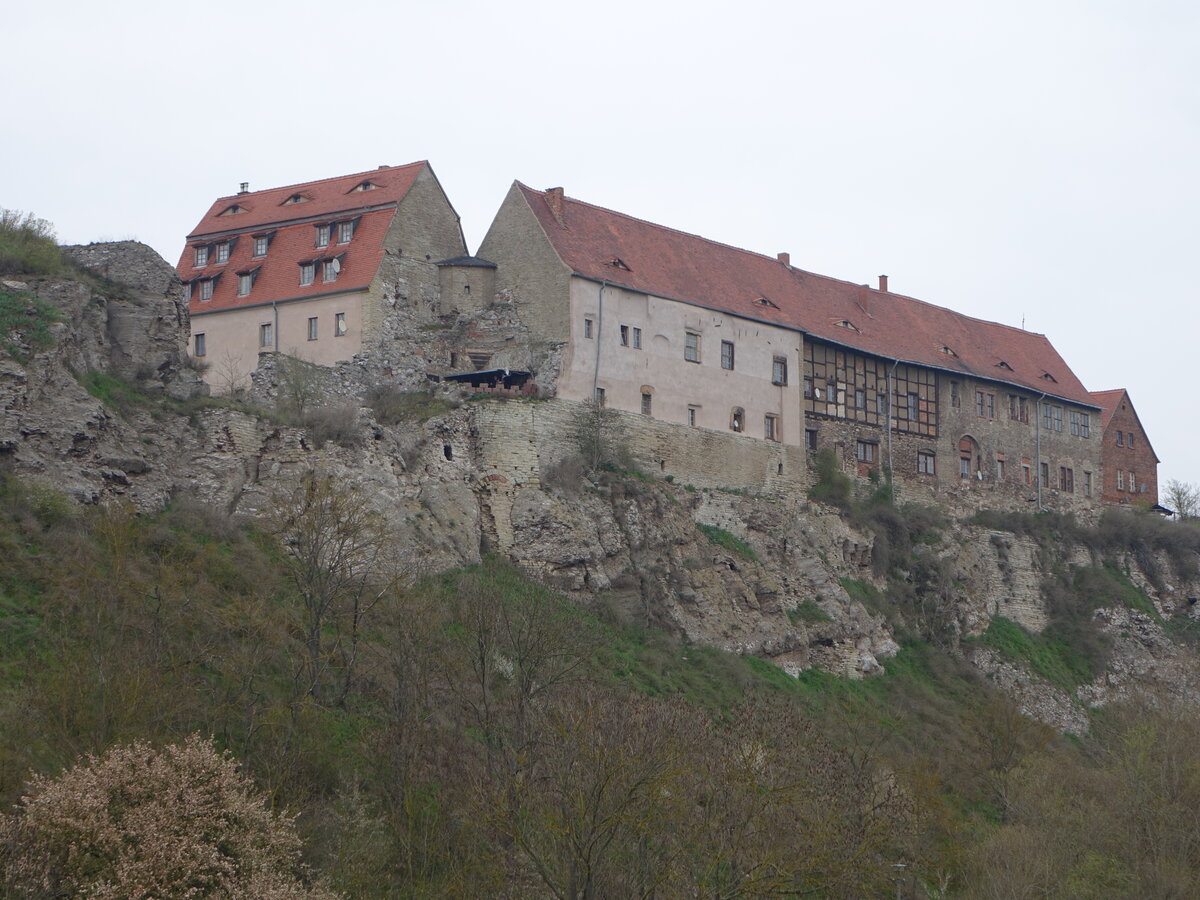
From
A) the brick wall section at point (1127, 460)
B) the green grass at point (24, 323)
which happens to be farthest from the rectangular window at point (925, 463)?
the green grass at point (24, 323)

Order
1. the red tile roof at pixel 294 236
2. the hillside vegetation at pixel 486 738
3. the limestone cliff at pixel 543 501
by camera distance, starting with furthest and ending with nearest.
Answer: the red tile roof at pixel 294 236, the limestone cliff at pixel 543 501, the hillside vegetation at pixel 486 738

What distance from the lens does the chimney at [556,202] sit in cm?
5850

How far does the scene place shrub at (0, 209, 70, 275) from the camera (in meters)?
45.8

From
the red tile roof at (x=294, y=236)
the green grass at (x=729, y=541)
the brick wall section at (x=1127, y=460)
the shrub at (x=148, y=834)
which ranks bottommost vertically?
the shrub at (x=148, y=834)

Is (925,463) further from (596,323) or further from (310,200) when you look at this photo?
(310,200)

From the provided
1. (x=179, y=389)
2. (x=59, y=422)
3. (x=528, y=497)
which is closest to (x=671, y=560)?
(x=528, y=497)

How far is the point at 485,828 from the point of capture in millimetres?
34531

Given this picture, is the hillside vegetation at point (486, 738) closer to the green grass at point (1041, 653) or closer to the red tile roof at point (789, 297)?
the green grass at point (1041, 653)

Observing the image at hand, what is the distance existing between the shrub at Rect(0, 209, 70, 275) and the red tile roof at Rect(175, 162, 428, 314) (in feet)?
35.0

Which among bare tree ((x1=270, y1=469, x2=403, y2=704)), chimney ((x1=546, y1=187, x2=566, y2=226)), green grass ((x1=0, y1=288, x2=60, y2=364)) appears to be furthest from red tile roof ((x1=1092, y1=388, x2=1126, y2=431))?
green grass ((x1=0, y1=288, x2=60, y2=364))

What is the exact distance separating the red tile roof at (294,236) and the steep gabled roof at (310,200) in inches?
1.4

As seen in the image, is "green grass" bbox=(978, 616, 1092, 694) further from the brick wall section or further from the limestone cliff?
the brick wall section

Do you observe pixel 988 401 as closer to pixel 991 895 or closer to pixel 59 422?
pixel 991 895

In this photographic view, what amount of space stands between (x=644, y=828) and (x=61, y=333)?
21.5 m
